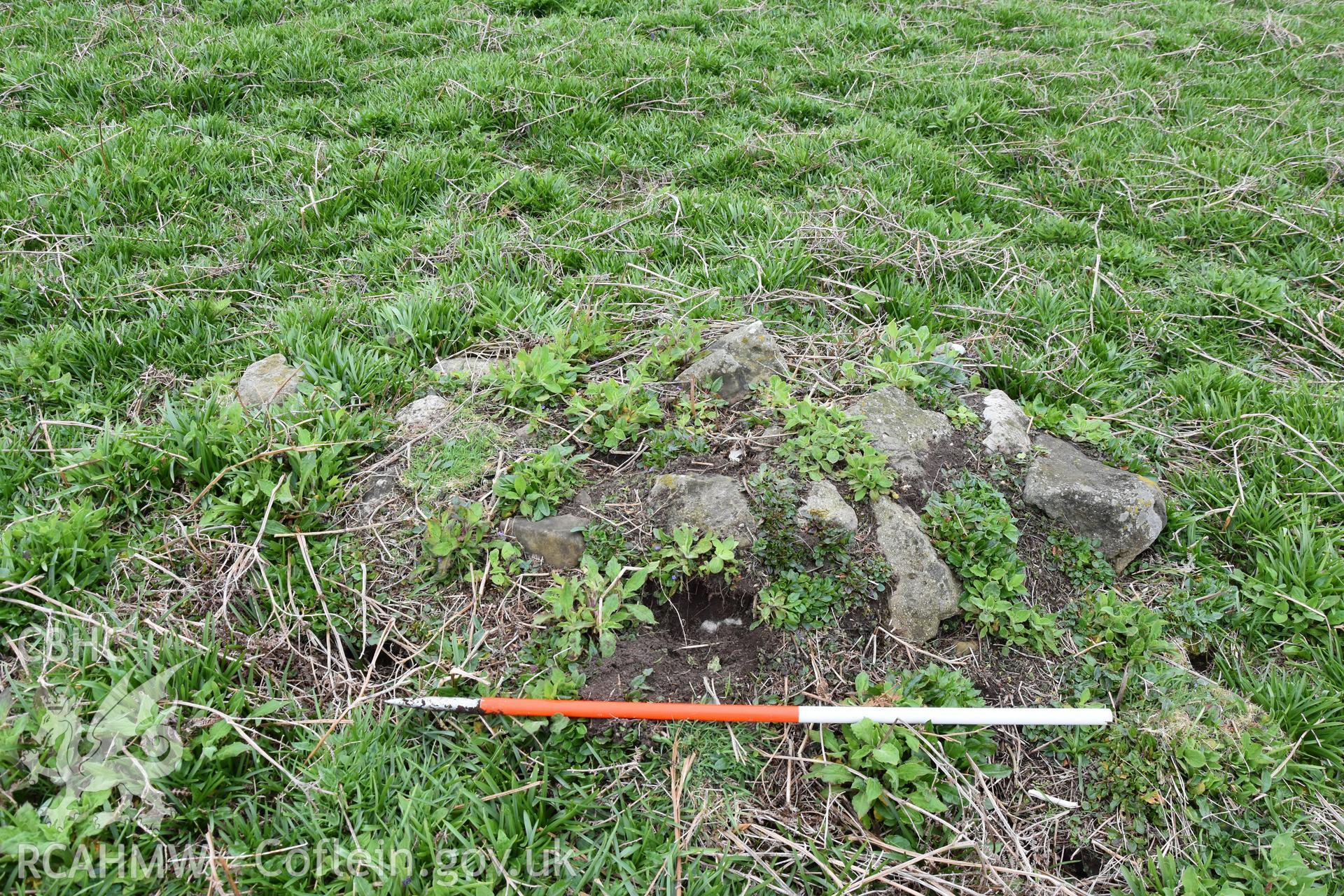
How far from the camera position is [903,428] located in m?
2.73

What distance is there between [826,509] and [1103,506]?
0.95 m

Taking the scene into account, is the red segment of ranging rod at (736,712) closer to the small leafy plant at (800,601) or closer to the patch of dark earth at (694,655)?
the patch of dark earth at (694,655)

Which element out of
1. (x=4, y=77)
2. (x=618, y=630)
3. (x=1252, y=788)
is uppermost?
(x=4, y=77)

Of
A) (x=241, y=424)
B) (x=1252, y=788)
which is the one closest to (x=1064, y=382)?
(x=1252, y=788)

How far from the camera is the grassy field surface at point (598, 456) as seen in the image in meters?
1.93

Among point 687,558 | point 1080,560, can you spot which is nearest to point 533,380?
point 687,558

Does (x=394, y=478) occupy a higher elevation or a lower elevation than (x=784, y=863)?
higher

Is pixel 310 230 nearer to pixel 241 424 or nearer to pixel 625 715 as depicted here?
pixel 241 424

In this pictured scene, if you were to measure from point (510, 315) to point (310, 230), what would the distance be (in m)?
1.44

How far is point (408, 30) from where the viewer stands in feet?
19.2

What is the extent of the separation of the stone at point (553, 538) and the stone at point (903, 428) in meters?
1.06

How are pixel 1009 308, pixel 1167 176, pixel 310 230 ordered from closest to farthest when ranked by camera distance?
pixel 1009 308
pixel 310 230
pixel 1167 176

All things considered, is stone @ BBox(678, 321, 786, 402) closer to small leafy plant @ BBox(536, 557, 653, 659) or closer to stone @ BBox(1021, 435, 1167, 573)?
small leafy plant @ BBox(536, 557, 653, 659)

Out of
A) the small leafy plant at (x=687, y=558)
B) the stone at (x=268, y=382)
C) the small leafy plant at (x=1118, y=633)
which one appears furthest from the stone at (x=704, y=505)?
the stone at (x=268, y=382)
